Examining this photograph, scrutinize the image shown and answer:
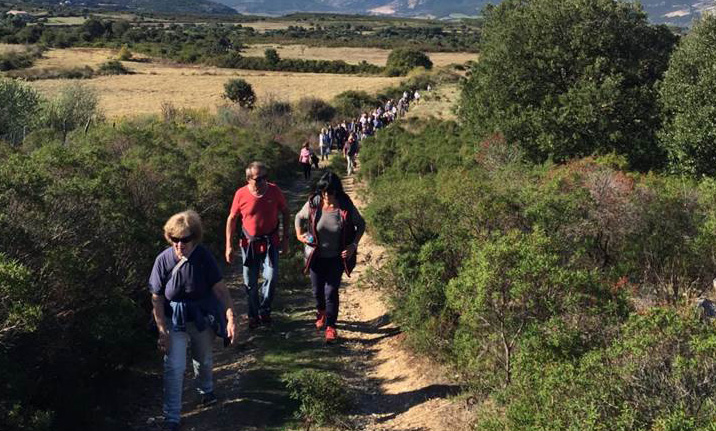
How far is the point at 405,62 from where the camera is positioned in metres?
65.8

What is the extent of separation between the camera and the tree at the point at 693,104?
10.6 metres

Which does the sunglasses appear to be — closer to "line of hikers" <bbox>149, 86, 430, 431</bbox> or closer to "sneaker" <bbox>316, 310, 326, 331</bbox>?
"line of hikers" <bbox>149, 86, 430, 431</bbox>

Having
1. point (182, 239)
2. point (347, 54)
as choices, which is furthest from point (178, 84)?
point (182, 239)

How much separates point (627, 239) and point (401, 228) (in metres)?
2.24

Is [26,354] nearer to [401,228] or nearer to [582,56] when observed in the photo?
[401,228]

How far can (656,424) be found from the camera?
9.07 ft

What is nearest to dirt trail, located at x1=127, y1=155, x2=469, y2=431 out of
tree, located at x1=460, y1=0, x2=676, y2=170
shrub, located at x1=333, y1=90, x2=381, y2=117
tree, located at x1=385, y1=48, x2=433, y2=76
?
tree, located at x1=460, y1=0, x2=676, y2=170

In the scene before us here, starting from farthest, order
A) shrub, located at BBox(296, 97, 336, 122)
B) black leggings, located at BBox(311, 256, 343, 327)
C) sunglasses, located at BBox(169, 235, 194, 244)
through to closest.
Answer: shrub, located at BBox(296, 97, 336, 122)
black leggings, located at BBox(311, 256, 343, 327)
sunglasses, located at BBox(169, 235, 194, 244)

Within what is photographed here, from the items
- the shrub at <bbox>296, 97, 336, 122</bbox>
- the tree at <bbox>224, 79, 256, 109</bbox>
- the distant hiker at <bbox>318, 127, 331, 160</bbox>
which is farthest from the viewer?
the tree at <bbox>224, 79, 256, 109</bbox>

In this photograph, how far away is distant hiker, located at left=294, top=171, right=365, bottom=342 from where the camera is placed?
18.6ft

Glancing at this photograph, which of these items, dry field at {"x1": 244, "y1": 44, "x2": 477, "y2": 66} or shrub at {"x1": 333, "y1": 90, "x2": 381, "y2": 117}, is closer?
shrub at {"x1": 333, "y1": 90, "x2": 381, "y2": 117}

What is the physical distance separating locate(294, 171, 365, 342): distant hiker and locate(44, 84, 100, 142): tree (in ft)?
50.2

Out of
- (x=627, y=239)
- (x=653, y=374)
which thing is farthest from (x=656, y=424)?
(x=627, y=239)

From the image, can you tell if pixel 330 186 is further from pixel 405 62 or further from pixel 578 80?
pixel 405 62
